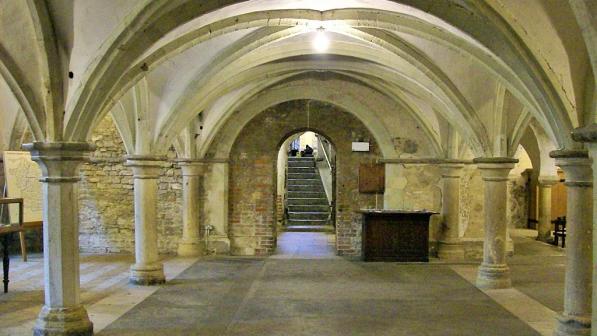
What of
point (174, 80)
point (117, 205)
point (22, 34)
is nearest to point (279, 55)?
point (174, 80)

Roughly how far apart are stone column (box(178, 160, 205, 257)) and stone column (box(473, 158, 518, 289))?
557cm

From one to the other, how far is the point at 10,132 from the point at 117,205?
8.01ft

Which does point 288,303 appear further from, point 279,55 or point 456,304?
point 279,55

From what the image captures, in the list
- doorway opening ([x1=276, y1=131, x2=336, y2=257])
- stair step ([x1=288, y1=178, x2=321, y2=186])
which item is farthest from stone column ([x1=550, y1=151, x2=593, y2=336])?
stair step ([x1=288, y1=178, x2=321, y2=186])

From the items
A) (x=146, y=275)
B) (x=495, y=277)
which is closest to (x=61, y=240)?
(x=146, y=275)

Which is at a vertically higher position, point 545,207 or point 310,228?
point 545,207

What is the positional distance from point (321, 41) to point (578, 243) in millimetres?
4549

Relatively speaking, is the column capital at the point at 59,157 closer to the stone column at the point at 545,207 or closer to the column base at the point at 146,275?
the column base at the point at 146,275

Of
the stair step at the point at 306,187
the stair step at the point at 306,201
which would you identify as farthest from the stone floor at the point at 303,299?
the stair step at the point at 306,187

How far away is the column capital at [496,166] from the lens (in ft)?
26.1

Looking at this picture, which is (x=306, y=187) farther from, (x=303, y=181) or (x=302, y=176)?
(x=302, y=176)

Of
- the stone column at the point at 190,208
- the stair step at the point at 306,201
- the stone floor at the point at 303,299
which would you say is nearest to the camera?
the stone floor at the point at 303,299

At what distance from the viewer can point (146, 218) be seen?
8.24 m

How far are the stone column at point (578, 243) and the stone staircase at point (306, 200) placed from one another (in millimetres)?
10321
